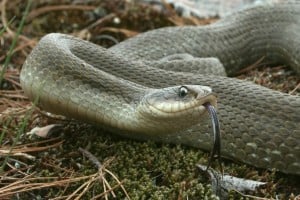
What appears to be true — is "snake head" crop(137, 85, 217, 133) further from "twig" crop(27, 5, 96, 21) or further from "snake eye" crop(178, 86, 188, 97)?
"twig" crop(27, 5, 96, 21)

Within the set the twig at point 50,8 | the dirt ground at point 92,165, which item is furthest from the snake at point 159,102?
the twig at point 50,8

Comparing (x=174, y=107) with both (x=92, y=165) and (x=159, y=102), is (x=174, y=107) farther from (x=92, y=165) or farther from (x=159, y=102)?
(x=92, y=165)

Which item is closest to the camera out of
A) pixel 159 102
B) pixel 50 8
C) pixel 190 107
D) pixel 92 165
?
pixel 190 107

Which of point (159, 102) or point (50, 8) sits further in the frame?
point (50, 8)

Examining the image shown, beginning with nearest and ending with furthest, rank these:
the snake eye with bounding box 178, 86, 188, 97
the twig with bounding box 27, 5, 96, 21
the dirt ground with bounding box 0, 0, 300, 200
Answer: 1. the dirt ground with bounding box 0, 0, 300, 200
2. the snake eye with bounding box 178, 86, 188, 97
3. the twig with bounding box 27, 5, 96, 21

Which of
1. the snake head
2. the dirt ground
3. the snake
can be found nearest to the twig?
the dirt ground

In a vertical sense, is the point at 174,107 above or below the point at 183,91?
below

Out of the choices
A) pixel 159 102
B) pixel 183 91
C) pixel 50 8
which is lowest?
pixel 50 8

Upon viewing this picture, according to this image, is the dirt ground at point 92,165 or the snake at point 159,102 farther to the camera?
the snake at point 159,102

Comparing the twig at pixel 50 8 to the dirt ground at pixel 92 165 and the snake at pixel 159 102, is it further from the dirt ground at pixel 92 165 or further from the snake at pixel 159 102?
the snake at pixel 159 102

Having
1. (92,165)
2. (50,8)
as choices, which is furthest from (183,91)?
(50,8)
